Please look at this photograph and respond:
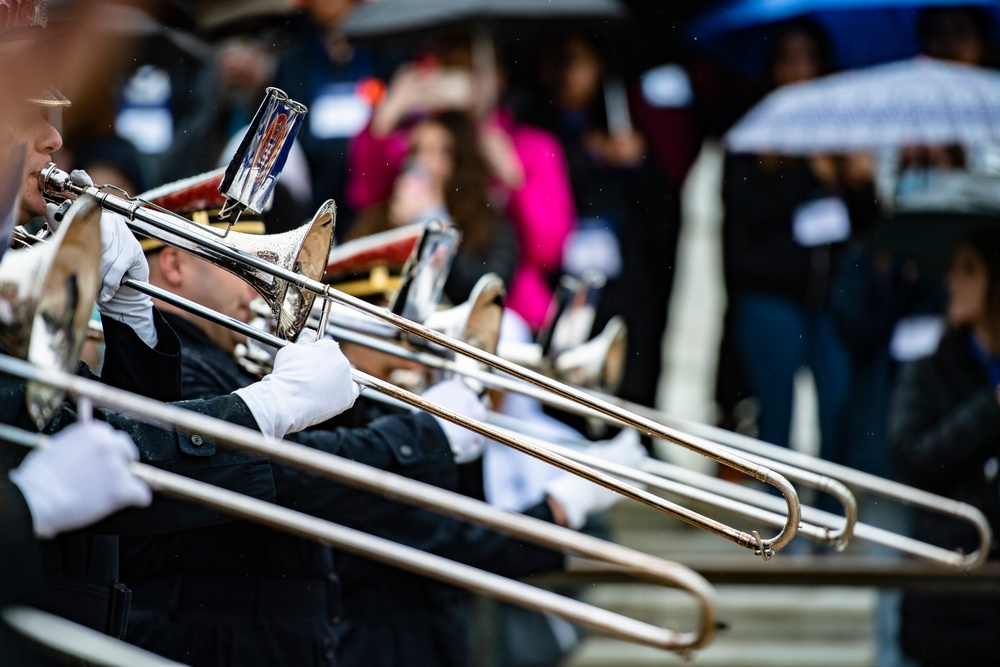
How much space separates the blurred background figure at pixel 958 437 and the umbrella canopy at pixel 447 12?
7.41 ft

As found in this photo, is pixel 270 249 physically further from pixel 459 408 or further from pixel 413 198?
pixel 413 198

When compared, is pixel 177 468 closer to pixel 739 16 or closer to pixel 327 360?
pixel 327 360

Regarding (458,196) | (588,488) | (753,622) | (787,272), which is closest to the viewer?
(588,488)

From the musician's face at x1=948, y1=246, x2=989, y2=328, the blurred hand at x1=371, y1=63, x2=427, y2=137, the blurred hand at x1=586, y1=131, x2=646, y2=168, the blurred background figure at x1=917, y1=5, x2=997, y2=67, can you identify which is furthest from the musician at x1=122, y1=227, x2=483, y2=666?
the blurred background figure at x1=917, y1=5, x2=997, y2=67

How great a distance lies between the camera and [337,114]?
648 cm

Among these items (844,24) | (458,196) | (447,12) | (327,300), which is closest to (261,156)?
(327,300)

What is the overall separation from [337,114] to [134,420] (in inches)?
152

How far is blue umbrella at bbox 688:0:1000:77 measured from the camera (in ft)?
22.4

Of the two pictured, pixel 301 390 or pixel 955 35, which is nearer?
pixel 301 390

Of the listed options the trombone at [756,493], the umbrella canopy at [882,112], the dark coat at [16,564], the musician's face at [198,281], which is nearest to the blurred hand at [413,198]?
the trombone at [756,493]

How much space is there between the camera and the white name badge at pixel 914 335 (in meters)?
6.41

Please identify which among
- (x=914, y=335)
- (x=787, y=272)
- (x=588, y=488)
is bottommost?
(x=588, y=488)

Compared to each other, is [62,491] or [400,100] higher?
[400,100]

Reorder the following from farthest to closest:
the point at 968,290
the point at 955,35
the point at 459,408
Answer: the point at 955,35 → the point at 968,290 → the point at 459,408
